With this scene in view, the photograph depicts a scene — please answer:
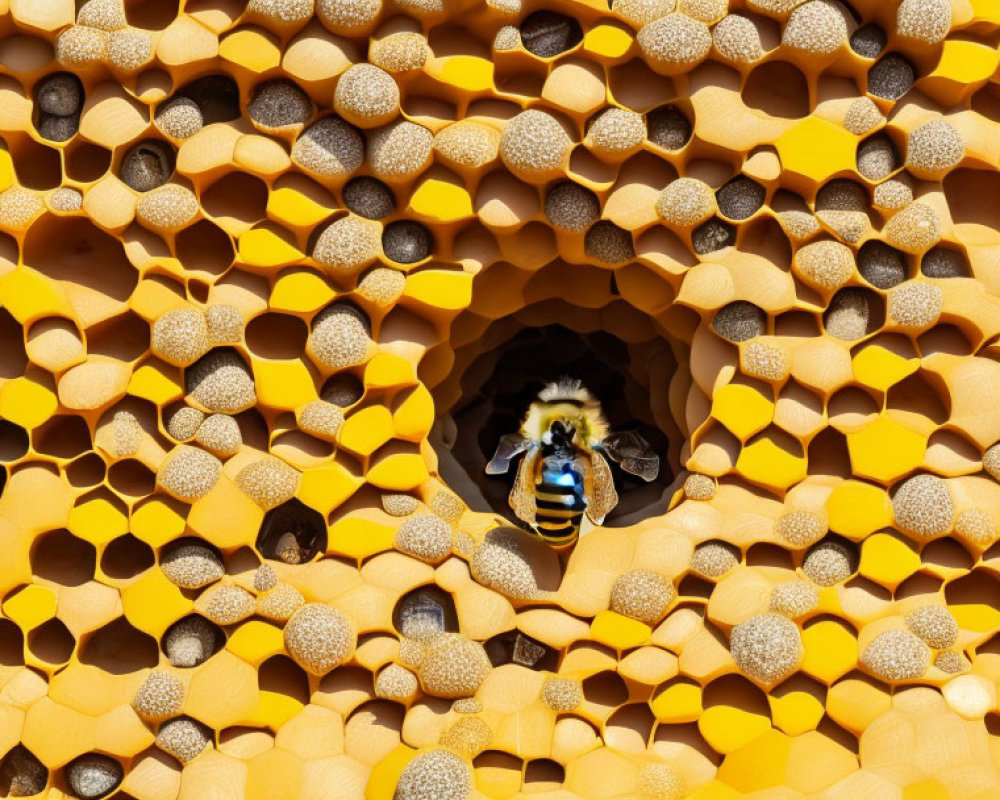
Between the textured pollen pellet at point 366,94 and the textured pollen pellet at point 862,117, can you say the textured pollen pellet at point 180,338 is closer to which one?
the textured pollen pellet at point 366,94

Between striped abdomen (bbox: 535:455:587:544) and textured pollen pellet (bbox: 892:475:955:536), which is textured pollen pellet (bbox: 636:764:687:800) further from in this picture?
textured pollen pellet (bbox: 892:475:955:536)

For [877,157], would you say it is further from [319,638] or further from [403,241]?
[319,638]

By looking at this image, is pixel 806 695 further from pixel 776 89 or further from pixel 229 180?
pixel 229 180

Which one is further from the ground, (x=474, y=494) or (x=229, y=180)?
(x=229, y=180)

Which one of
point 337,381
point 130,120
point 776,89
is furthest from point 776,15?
point 130,120

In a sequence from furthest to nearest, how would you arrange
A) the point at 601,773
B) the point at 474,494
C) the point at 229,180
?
the point at 474,494 → the point at 229,180 → the point at 601,773

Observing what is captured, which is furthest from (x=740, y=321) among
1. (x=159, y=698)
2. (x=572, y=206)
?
(x=159, y=698)
